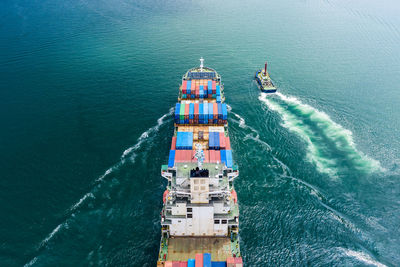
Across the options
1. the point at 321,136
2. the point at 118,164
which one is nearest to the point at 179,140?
the point at 118,164

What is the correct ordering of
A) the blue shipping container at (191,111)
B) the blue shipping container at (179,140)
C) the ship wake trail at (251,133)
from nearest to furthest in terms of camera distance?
the blue shipping container at (179,140) < the blue shipping container at (191,111) < the ship wake trail at (251,133)

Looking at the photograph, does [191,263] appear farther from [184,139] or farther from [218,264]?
[184,139]

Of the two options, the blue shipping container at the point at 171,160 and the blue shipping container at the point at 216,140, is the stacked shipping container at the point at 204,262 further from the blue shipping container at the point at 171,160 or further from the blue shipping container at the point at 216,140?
the blue shipping container at the point at 216,140

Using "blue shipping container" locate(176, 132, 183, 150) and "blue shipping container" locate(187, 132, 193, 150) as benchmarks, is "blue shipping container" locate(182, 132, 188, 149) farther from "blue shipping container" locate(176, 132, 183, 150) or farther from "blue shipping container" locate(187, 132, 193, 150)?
"blue shipping container" locate(187, 132, 193, 150)

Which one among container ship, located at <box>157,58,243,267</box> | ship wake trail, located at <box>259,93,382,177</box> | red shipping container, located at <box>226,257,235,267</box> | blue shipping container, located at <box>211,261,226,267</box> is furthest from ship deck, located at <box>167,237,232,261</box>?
ship wake trail, located at <box>259,93,382,177</box>

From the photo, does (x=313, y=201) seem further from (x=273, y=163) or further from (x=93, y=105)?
(x=93, y=105)

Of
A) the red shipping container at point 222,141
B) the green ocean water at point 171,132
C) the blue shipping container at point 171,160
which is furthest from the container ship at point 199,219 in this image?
the red shipping container at point 222,141

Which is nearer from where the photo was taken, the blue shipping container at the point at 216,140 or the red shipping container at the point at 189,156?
the red shipping container at the point at 189,156
